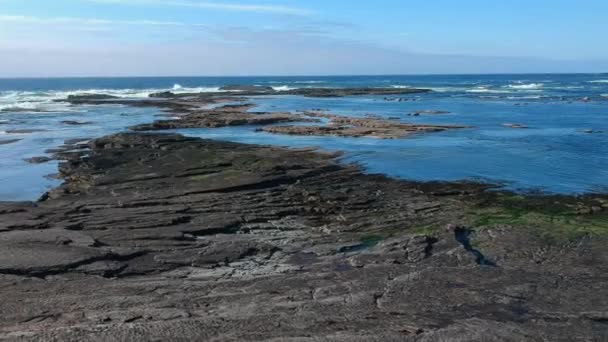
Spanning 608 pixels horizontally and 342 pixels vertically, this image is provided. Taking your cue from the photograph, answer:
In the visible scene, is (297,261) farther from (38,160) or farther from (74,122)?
(74,122)

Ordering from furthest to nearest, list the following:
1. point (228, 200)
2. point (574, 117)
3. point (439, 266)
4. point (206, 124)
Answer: point (574, 117), point (206, 124), point (228, 200), point (439, 266)

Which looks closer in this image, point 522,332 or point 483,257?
point 522,332

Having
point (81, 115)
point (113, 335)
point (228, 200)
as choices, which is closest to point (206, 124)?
point (81, 115)

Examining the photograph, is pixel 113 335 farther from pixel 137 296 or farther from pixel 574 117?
pixel 574 117

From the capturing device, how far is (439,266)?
1280cm

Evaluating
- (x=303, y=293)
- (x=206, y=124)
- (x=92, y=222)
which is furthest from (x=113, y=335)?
(x=206, y=124)

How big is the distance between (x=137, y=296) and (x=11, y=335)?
2262mm

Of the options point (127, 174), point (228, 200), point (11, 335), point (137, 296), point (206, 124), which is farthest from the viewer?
point (206, 124)

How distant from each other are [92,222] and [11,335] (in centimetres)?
752

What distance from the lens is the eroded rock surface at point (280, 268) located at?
959 centimetres

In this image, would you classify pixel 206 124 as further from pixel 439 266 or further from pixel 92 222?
pixel 439 266

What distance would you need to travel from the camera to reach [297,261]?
1342 cm

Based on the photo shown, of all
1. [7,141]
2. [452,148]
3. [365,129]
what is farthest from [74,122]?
[452,148]

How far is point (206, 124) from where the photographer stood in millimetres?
47156
